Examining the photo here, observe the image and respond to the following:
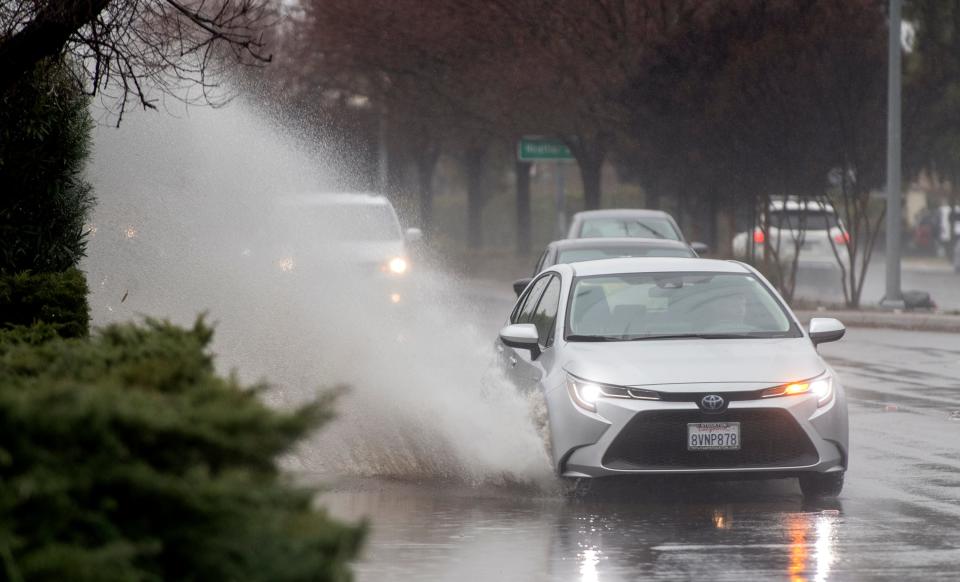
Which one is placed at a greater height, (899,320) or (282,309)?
(282,309)

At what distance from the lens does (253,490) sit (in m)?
3.87

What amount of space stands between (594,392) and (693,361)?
603mm

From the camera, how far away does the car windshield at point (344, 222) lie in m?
22.5

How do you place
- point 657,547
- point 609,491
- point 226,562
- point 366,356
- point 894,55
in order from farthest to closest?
point 894,55 < point 366,356 < point 609,491 < point 657,547 < point 226,562

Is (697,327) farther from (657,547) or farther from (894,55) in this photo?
(894,55)

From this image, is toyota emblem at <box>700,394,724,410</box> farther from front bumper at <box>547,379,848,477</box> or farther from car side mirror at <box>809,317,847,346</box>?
car side mirror at <box>809,317,847,346</box>

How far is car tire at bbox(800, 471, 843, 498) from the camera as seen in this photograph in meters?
10.1

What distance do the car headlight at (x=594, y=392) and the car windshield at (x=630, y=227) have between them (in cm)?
1483

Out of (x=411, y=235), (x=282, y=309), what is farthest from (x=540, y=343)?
(x=411, y=235)

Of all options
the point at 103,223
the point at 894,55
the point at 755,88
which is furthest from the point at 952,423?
the point at 755,88

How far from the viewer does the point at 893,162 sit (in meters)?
28.4

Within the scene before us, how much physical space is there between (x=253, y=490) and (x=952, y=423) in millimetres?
10990

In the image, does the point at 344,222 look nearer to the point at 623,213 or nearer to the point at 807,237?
the point at 623,213

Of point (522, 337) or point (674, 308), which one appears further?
point (674, 308)
